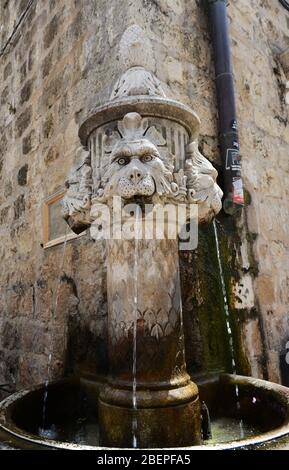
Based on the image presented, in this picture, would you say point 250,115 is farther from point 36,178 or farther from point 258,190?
point 36,178

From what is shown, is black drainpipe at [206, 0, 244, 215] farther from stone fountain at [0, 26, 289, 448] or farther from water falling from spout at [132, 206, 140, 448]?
water falling from spout at [132, 206, 140, 448]

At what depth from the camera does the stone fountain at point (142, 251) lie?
4.31ft

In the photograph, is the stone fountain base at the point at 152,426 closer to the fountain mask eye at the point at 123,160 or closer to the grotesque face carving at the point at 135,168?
the grotesque face carving at the point at 135,168

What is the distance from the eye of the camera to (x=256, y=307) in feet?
7.95

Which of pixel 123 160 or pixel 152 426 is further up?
pixel 123 160

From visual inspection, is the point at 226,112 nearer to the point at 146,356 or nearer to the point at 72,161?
the point at 72,161

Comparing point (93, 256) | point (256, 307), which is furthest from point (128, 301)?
point (256, 307)

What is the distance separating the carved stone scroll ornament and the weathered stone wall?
0.63 metres

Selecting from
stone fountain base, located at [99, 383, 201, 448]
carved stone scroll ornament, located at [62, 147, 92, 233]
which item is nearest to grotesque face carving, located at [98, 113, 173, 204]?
carved stone scroll ornament, located at [62, 147, 92, 233]

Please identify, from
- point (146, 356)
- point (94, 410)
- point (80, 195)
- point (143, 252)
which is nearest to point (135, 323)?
point (146, 356)

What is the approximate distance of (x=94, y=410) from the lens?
6.20ft

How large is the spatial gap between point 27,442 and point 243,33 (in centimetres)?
315

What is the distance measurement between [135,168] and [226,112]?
1.38 m

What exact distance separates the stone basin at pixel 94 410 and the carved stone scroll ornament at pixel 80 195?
0.72 metres
